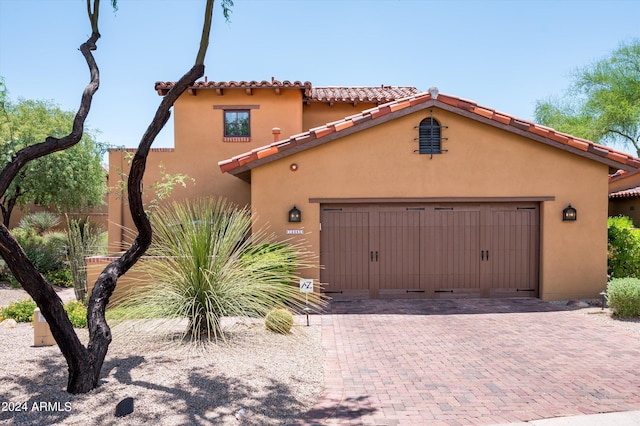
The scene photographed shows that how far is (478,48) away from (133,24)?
10.6 metres

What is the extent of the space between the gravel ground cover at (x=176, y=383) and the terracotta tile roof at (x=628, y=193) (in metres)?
17.6

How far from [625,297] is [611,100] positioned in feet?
76.9

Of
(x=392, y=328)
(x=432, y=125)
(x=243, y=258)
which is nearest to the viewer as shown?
(x=243, y=258)

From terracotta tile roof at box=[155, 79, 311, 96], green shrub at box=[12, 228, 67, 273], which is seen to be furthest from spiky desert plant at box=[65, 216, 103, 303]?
terracotta tile roof at box=[155, 79, 311, 96]

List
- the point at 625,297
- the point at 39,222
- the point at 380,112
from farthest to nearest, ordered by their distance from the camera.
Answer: the point at 39,222 → the point at 380,112 → the point at 625,297

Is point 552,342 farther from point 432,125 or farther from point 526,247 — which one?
point 432,125

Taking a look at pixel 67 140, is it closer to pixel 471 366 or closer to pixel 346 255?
pixel 471 366

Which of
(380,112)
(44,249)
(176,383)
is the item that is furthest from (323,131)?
(44,249)

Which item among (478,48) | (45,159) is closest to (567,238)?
(478,48)

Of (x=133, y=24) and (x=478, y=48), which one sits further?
(x=478, y=48)

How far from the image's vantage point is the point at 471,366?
642 cm

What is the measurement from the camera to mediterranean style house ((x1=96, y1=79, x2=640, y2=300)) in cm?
1086

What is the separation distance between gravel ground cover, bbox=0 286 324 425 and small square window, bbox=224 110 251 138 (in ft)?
28.0

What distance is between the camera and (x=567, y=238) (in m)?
11.1
